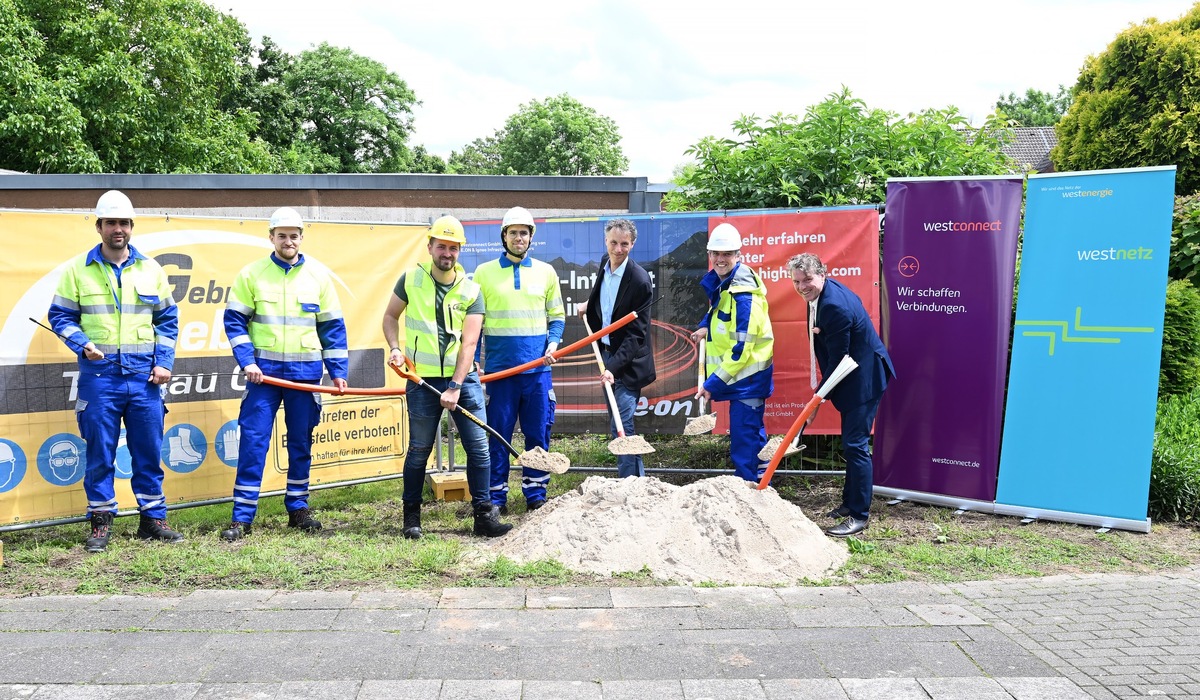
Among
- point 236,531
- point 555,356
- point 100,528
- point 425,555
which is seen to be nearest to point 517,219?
point 555,356

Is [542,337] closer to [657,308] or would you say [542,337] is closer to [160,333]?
[657,308]

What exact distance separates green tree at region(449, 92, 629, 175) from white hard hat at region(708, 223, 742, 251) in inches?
2077

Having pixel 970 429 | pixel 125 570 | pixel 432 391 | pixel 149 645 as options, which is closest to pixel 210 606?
pixel 149 645

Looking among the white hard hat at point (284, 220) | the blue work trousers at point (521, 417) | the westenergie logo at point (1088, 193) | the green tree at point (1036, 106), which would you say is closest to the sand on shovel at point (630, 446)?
the blue work trousers at point (521, 417)

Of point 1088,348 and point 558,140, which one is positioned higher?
point 558,140

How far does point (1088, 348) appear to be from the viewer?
6109 mm

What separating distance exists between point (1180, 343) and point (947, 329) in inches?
101

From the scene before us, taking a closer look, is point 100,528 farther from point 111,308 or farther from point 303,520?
point 111,308

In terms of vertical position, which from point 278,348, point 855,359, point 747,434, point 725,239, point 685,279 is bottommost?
point 747,434

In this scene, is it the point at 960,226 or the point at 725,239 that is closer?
the point at 725,239

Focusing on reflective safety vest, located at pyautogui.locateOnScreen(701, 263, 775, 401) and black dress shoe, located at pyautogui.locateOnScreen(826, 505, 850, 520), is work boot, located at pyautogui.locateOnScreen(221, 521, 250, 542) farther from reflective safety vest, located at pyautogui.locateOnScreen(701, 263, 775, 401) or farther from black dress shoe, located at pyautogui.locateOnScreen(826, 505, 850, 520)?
black dress shoe, located at pyautogui.locateOnScreen(826, 505, 850, 520)

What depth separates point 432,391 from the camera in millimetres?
5801

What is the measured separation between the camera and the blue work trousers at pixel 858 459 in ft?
19.7

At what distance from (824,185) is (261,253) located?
4.65 meters
